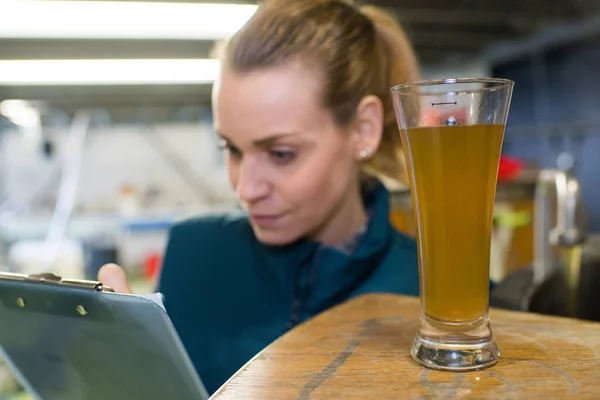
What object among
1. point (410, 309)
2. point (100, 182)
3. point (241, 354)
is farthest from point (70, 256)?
point (410, 309)

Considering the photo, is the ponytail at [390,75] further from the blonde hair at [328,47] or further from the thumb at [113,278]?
the thumb at [113,278]

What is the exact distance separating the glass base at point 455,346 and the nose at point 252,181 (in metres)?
0.46

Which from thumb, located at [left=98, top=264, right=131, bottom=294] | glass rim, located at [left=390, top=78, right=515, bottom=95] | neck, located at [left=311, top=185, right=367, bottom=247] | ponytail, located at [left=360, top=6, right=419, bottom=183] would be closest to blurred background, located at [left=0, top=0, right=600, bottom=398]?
ponytail, located at [left=360, top=6, right=419, bottom=183]

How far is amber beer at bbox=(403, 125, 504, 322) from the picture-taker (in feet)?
1.64

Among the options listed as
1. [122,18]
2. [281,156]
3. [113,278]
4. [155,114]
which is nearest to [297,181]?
[281,156]

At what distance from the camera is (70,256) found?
2.81 meters

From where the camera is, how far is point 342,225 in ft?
3.67

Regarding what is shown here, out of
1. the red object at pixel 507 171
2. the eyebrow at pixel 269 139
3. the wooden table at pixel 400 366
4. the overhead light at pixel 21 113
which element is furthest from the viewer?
the overhead light at pixel 21 113

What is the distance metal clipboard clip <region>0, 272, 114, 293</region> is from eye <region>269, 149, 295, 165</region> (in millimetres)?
475

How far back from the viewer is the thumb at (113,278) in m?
0.65

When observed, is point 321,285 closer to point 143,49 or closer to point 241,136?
point 241,136

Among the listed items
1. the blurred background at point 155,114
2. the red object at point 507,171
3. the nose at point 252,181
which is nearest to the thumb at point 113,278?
the nose at point 252,181

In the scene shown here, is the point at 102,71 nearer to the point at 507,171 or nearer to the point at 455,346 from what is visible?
the point at 507,171

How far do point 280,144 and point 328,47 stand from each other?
0.19 meters
